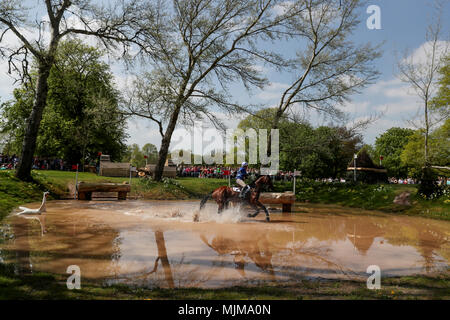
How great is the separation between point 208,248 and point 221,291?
10.1ft

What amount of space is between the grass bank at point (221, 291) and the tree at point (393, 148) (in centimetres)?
6322

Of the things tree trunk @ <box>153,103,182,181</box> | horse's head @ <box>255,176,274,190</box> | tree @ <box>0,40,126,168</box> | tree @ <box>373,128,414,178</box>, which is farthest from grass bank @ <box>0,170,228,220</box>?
tree @ <box>373,128,414,178</box>

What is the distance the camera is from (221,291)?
4613 mm

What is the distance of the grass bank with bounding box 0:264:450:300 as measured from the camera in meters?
4.19

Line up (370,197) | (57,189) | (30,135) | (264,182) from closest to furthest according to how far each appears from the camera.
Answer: (264,182) < (30,135) < (57,189) < (370,197)

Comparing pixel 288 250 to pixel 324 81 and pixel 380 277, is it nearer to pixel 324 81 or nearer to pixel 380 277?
pixel 380 277

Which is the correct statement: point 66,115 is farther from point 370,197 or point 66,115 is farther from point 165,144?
point 370,197

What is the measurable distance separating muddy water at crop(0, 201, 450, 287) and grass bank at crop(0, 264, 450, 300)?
0.40 m

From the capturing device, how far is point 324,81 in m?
25.8

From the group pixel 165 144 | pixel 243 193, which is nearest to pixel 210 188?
pixel 165 144

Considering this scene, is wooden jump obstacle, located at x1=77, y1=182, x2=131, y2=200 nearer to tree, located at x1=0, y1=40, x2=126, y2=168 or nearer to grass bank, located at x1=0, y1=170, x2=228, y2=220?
grass bank, located at x1=0, y1=170, x2=228, y2=220

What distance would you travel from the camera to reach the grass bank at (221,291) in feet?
13.7

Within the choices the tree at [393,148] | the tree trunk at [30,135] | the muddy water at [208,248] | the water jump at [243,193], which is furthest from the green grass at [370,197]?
the tree at [393,148]

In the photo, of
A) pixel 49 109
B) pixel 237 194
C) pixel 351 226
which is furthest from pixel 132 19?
pixel 49 109
